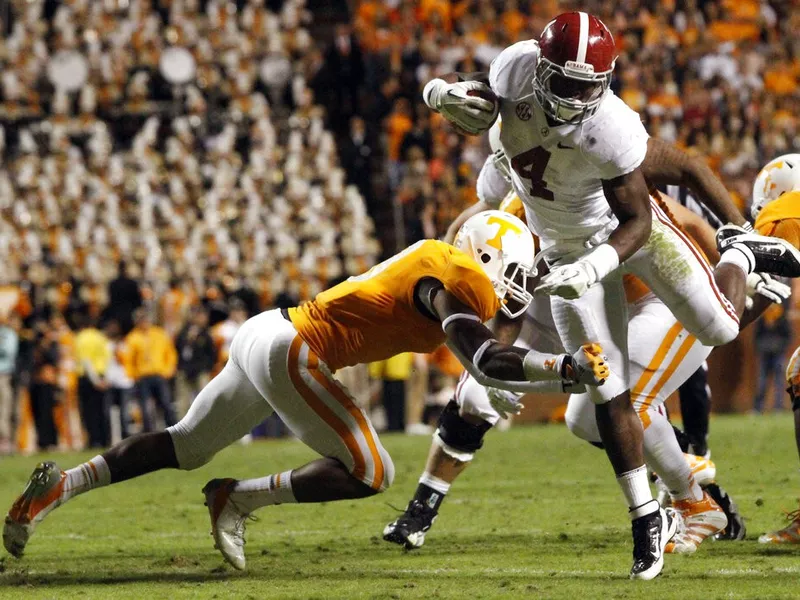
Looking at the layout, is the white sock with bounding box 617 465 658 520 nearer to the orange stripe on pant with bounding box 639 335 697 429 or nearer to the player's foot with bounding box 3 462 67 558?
the orange stripe on pant with bounding box 639 335 697 429

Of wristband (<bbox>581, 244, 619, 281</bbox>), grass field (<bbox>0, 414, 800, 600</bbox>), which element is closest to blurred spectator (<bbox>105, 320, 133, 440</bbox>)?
grass field (<bbox>0, 414, 800, 600</bbox>)

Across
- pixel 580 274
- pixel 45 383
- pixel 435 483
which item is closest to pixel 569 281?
pixel 580 274

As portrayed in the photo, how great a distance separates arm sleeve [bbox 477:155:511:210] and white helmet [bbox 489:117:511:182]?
180 millimetres

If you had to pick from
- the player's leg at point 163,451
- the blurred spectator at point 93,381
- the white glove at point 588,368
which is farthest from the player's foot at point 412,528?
the blurred spectator at point 93,381

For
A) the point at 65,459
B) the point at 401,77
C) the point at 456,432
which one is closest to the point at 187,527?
the point at 456,432

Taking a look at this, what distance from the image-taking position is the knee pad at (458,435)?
235 inches

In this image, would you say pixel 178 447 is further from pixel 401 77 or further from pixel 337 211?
pixel 401 77

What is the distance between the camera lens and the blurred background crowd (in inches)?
523

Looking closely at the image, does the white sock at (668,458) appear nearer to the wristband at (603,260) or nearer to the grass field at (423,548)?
the grass field at (423,548)

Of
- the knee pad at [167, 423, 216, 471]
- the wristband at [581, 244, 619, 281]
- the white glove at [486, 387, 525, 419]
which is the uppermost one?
the wristband at [581, 244, 619, 281]

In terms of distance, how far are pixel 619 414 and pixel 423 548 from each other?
4.24 ft

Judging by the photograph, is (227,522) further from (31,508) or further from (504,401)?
(504,401)

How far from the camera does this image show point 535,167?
16.2 feet

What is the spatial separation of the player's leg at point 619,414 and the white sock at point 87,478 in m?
1.75
